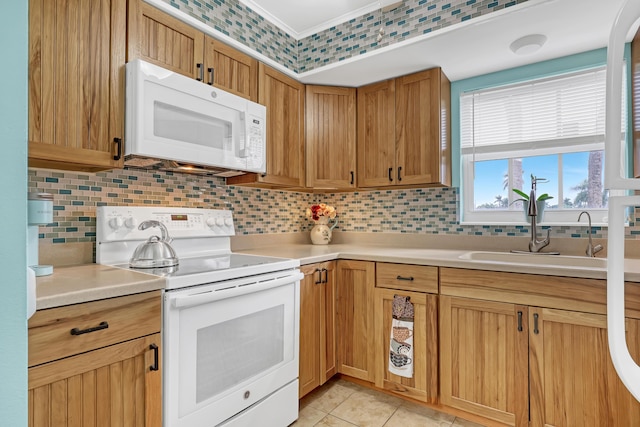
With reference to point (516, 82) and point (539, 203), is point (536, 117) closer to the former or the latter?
point (516, 82)

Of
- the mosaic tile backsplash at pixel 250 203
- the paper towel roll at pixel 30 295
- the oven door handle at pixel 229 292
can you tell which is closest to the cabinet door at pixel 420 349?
the oven door handle at pixel 229 292

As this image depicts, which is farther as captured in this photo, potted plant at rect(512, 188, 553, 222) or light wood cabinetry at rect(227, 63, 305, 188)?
light wood cabinetry at rect(227, 63, 305, 188)

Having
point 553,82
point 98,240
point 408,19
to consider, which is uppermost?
point 408,19

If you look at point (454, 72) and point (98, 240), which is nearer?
point (98, 240)

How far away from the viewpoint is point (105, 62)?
1483 mm

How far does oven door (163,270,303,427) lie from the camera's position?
1.32 meters

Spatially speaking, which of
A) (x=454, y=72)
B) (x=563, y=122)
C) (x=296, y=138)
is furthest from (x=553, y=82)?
(x=296, y=138)

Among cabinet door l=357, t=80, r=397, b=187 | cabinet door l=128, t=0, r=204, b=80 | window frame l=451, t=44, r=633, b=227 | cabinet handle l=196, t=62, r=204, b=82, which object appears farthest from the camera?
cabinet door l=357, t=80, r=397, b=187

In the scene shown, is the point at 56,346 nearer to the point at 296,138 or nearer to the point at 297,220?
the point at 296,138

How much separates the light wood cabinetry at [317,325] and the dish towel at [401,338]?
40 cm

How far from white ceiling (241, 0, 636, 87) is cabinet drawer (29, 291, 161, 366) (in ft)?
6.14

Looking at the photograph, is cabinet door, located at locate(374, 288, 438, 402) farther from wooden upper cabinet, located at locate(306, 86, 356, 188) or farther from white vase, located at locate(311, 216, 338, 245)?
wooden upper cabinet, located at locate(306, 86, 356, 188)

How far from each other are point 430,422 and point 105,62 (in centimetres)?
240

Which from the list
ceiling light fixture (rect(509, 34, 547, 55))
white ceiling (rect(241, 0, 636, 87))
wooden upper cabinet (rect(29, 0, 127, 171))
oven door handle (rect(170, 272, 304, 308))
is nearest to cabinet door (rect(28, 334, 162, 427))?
oven door handle (rect(170, 272, 304, 308))
